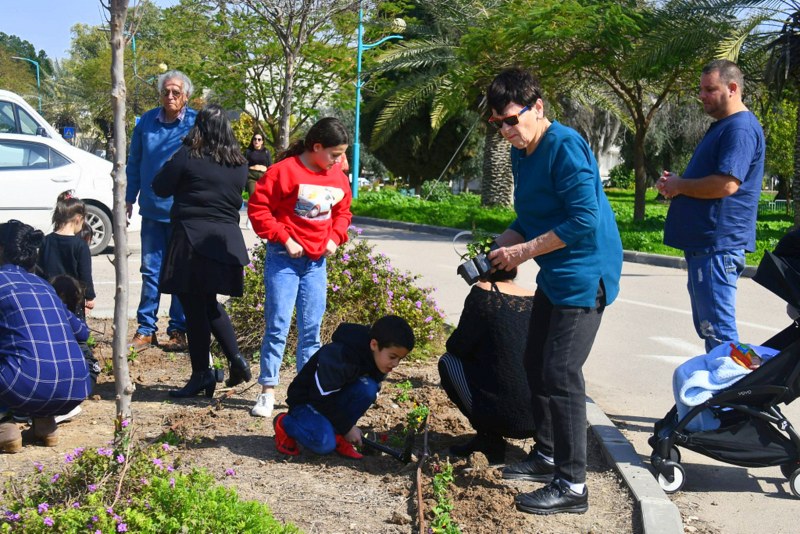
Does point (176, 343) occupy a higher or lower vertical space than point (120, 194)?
lower

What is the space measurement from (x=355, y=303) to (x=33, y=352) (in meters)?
2.91

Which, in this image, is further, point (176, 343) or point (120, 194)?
point (176, 343)

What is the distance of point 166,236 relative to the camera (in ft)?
23.2

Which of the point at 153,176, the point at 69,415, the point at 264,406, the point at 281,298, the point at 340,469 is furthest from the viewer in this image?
the point at 153,176

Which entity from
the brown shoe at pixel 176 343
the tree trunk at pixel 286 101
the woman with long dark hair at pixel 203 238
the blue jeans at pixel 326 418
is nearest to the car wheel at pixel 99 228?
the tree trunk at pixel 286 101

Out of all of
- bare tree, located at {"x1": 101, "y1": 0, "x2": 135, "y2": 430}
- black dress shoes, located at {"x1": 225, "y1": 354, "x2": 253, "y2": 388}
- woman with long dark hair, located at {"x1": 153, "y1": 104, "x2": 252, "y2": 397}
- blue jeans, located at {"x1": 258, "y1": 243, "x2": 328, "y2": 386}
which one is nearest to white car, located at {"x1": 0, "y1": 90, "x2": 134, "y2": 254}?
woman with long dark hair, located at {"x1": 153, "y1": 104, "x2": 252, "y2": 397}

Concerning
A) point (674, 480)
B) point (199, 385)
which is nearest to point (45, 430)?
point (199, 385)

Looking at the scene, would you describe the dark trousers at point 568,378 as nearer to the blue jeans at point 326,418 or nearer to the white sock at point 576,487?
the white sock at point 576,487

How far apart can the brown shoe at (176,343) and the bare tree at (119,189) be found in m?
3.34

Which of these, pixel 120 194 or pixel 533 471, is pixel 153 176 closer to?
pixel 120 194

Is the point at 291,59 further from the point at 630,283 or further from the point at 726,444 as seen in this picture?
the point at 726,444

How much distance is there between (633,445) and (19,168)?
9.95 m

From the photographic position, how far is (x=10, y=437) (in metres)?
4.54

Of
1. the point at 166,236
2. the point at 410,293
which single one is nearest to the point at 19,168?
the point at 166,236
